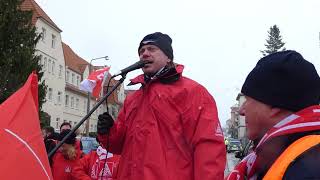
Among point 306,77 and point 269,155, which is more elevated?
point 306,77

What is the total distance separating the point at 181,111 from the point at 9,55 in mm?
22048

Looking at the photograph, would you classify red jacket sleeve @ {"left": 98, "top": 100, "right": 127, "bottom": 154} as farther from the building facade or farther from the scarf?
the building facade

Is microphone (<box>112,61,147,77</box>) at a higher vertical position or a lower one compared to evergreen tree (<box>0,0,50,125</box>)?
lower

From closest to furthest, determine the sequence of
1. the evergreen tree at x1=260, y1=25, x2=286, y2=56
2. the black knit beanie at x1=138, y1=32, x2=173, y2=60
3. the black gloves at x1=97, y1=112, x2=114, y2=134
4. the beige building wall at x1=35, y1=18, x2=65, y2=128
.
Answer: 1. the black gloves at x1=97, y1=112, x2=114, y2=134
2. the black knit beanie at x1=138, y1=32, x2=173, y2=60
3. the beige building wall at x1=35, y1=18, x2=65, y2=128
4. the evergreen tree at x1=260, y1=25, x2=286, y2=56

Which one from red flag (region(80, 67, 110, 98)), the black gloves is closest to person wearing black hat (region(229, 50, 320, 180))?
the black gloves

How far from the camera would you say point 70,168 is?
6828 millimetres

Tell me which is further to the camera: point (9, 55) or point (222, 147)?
point (9, 55)

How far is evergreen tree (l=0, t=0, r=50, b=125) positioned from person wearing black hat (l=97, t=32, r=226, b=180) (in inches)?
801

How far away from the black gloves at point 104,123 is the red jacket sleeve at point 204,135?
1.74ft

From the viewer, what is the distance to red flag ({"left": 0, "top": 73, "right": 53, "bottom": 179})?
2.96 meters

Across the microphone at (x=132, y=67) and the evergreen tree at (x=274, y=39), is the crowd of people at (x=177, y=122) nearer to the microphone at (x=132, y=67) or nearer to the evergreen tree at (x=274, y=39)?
the microphone at (x=132, y=67)

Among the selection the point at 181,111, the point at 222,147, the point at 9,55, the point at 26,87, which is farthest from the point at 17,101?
the point at 9,55

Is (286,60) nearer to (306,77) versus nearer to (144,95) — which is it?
(306,77)

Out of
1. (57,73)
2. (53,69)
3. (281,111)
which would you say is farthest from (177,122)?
(57,73)
